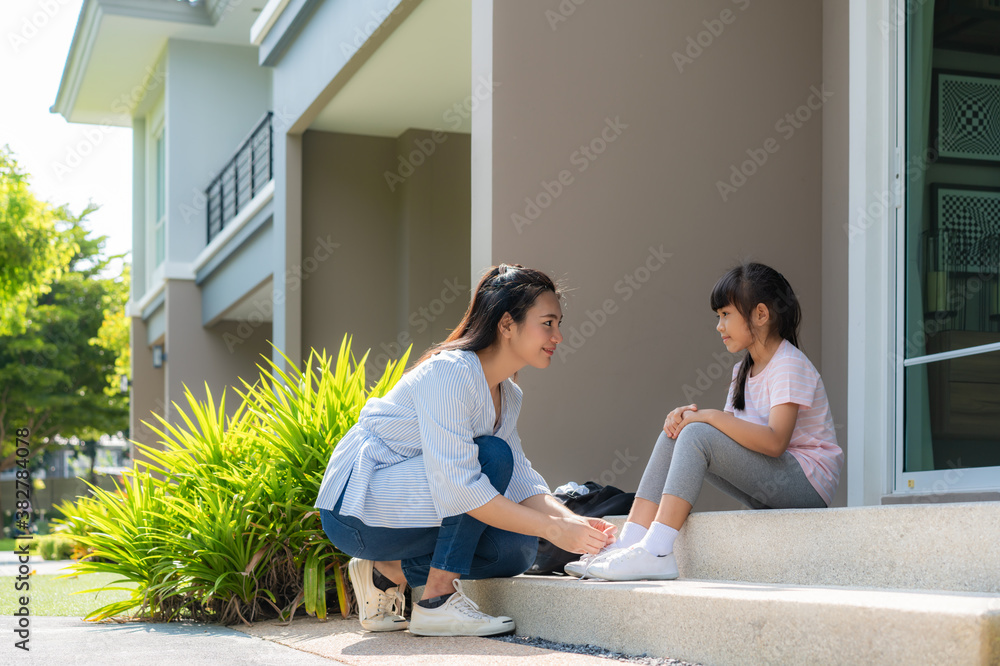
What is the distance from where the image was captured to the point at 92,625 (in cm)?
378

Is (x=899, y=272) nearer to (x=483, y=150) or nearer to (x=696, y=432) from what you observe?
(x=696, y=432)

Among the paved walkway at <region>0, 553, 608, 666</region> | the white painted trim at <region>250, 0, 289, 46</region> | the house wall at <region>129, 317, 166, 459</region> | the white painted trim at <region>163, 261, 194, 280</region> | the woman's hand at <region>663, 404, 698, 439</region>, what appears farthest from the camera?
the house wall at <region>129, 317, 166, 459</region>

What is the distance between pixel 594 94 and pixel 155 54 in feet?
34.8

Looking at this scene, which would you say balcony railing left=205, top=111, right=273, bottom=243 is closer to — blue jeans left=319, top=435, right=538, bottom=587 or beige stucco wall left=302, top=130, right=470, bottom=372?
beige stucco wall left=302, top=130, right=470, bottom=372

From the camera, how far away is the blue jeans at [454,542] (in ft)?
9.41

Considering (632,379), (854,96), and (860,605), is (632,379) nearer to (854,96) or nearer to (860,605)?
(854,96)

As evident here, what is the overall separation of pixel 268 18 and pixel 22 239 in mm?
7782

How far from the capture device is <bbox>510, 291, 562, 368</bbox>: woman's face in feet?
9.70

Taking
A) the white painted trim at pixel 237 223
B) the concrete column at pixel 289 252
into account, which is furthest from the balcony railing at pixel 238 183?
the concrete column at pixel 289 252

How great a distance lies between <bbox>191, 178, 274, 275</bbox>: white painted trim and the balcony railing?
0.43 m

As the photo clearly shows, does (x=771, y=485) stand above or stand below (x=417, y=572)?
above

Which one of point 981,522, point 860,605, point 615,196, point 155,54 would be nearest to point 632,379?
point 615,196

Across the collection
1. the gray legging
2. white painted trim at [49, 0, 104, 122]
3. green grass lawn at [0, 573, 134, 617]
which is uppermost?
white painted trim at [49, 0, 104, 122]

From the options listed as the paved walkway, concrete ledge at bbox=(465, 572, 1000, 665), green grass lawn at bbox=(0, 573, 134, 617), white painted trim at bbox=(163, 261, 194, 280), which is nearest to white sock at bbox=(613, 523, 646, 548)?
concrete ledge at bbox=(465, 572, 1000, 665)
